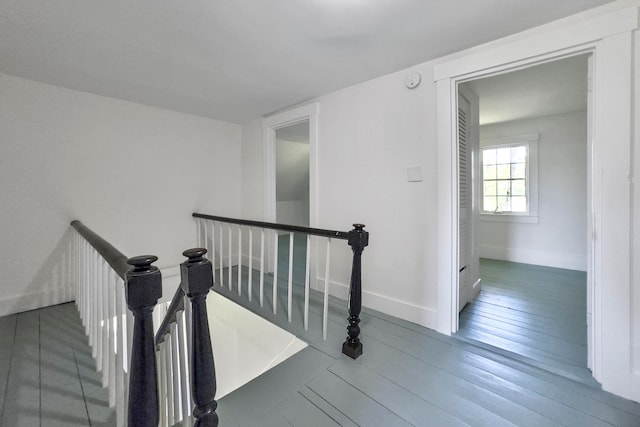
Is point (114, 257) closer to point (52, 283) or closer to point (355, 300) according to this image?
point (355, 300)

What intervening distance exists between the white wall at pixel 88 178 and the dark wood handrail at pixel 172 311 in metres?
2.20

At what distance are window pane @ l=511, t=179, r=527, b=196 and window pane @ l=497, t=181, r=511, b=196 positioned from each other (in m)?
0.05

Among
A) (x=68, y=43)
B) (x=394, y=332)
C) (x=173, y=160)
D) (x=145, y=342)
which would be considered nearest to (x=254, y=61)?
(x=68, y=43)

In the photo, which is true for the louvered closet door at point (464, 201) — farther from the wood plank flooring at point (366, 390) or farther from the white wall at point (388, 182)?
the wood plank flooring at point (366, 390)

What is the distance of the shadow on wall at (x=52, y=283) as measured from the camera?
2.37 meters

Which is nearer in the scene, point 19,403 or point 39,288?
point 19,403

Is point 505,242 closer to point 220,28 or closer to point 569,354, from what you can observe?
point 569,354

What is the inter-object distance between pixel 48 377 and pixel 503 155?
561 cm

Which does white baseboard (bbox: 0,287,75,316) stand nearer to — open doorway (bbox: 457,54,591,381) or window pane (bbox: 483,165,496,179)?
open doorway (bbox: 457,54,591,381)

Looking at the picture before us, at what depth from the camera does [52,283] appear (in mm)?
2494

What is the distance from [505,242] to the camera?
4.18 m

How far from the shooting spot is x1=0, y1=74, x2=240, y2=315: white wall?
2303 mm

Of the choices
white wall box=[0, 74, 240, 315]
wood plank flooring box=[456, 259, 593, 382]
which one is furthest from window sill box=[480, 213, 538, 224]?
white wall box=[0, 74, 240, 315]

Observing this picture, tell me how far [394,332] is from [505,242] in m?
3.27
